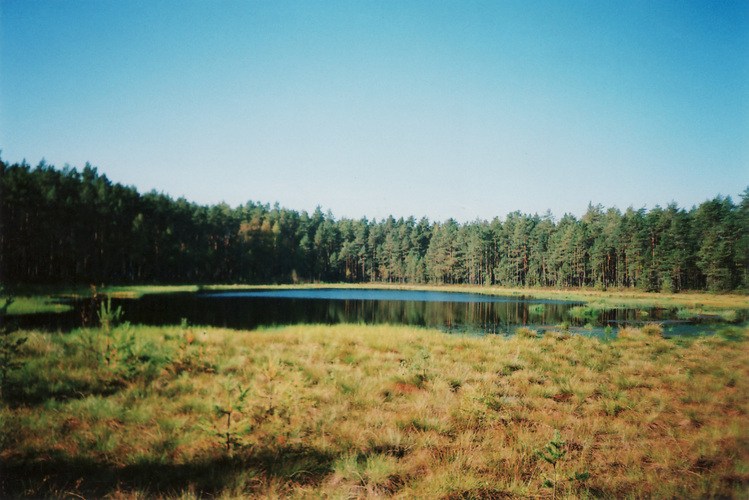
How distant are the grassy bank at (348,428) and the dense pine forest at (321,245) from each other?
2.48m

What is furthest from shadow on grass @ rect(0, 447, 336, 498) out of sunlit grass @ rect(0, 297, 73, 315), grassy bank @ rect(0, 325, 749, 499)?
sunlit grass @ rect(0, 297, 73, 315)

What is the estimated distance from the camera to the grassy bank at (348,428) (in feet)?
11.4

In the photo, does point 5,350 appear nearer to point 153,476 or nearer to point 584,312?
point 153,476

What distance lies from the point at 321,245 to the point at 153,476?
93784 mm

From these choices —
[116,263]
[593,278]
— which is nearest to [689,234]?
[593,278]

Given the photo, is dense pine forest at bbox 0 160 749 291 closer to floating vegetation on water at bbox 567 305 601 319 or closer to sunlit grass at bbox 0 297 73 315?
sunlit grass at bbox 0 297 73 315

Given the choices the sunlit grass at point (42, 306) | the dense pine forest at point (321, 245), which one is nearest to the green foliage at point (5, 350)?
the dense pine forest at point (321, 245)

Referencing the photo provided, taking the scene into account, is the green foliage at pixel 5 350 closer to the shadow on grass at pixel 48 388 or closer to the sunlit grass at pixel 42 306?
the shadow on grass at pixel 48 388

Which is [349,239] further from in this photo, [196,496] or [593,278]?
[196,496]

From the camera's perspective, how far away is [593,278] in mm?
65000

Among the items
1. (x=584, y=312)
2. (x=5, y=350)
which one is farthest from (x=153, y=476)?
(x=584, y=312)

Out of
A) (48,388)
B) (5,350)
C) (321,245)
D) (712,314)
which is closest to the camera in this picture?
(5,350)

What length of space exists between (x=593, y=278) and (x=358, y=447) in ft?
252

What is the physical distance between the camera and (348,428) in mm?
4676
